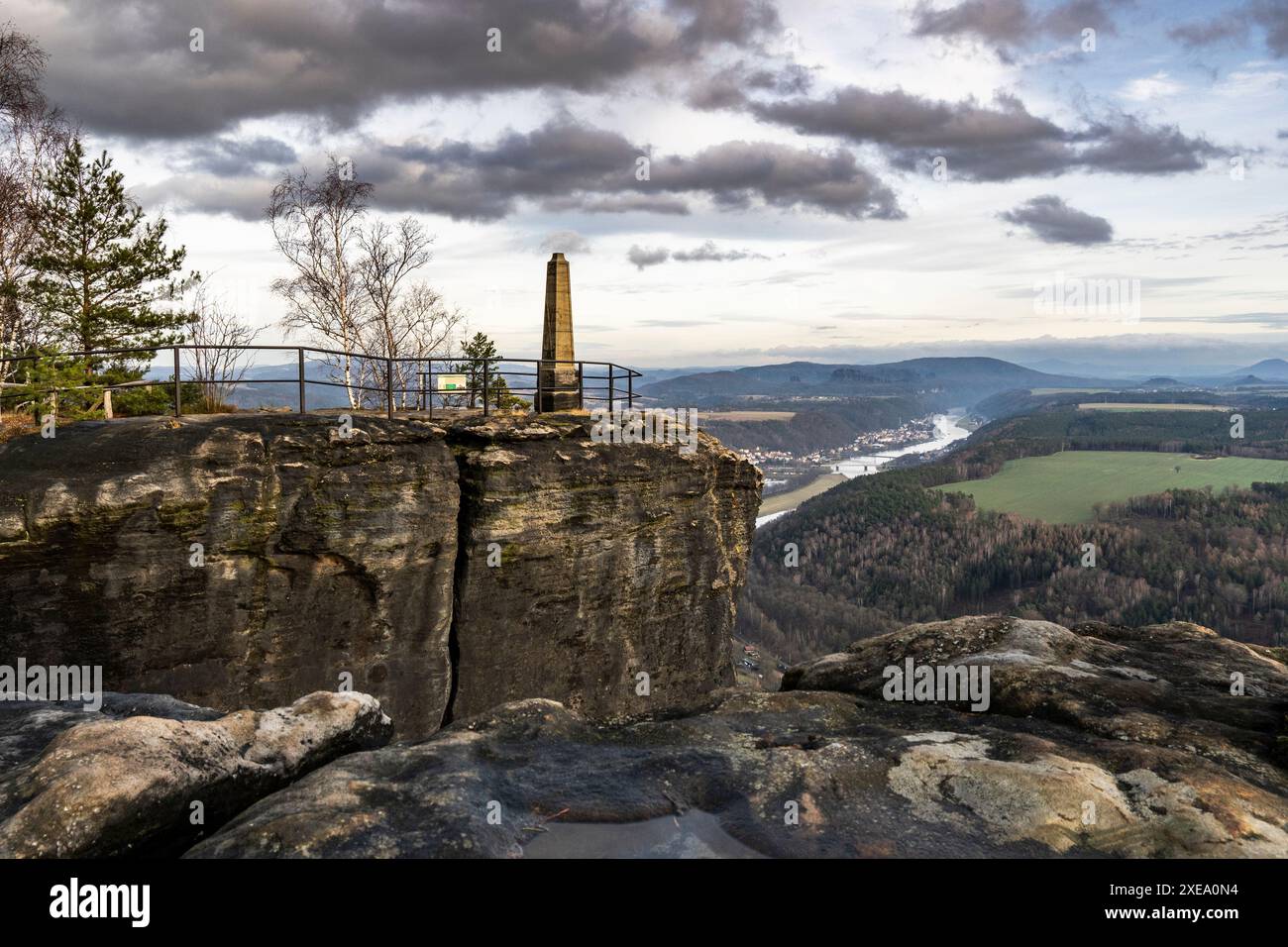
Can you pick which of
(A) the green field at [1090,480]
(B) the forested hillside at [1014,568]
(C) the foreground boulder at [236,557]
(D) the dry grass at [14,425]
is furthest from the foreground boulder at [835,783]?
(A) the green field at [1090,480]

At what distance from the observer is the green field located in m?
158

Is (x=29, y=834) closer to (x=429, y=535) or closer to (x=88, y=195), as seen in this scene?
(x=429, y=535)

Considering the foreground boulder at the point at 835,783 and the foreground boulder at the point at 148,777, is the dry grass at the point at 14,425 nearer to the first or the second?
the foreground boulder at the point at 148,777

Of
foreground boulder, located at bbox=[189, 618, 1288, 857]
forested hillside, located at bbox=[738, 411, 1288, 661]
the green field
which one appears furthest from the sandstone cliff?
the green field

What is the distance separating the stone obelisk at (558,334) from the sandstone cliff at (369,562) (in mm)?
4486

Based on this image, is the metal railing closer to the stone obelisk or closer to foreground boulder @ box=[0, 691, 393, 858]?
the stone obelisk

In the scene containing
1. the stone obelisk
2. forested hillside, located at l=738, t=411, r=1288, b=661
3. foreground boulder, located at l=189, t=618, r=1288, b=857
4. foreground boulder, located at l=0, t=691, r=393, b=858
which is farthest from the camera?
forested hillside, located at l=738, t=411, r=1288, b=661

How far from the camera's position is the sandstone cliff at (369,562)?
14.2 m

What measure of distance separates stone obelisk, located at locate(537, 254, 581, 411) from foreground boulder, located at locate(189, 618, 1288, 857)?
54.5 ft

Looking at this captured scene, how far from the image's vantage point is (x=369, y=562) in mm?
17359

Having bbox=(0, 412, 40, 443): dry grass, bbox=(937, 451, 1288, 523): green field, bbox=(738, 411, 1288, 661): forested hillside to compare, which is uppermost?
bbox=(0, 412, 40, 443): dry grass

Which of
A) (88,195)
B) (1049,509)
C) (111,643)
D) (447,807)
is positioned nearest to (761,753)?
(447,807)

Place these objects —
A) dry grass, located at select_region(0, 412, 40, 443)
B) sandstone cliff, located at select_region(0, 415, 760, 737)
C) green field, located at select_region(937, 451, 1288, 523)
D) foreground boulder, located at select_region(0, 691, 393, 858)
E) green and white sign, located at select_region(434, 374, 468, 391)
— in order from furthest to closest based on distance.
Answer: green field, located at select_region(937, 451, 1288, 523) → green and white sign, located at select_region(434, 374, 468, 391) → dry grass, located at select_region(0, 412, 40, 443) → sandstone cliff, located at select_region(0, 415, 760, 737) → foreground boulder, located at select_region(0, 691, 393, 858)

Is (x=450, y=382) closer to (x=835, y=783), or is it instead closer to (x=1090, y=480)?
(x=835, y=783)
